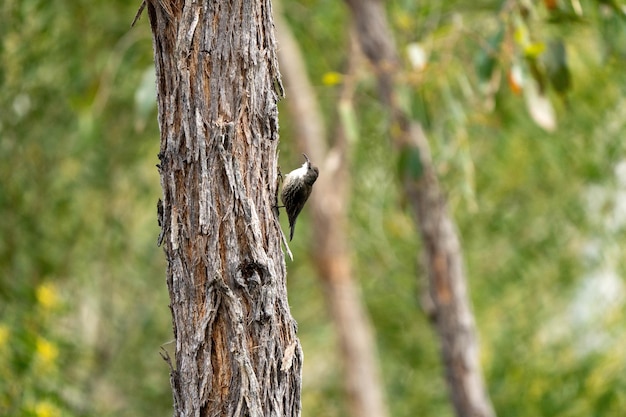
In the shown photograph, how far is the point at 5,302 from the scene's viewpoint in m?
4.65

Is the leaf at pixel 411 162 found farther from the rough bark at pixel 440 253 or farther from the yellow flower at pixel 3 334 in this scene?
the yellow flower at pixel 3 334

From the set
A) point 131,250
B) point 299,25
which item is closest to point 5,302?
point 131,250

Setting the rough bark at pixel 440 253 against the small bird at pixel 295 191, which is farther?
the rough bark at pixel 440 253

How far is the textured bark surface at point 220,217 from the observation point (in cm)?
163

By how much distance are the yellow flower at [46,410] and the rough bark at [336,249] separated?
2.24 m

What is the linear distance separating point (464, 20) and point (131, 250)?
245cm

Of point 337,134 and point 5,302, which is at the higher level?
point 337,134

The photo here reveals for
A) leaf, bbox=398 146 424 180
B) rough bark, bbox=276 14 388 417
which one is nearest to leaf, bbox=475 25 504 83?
leaf, bbox=398 146 424 180

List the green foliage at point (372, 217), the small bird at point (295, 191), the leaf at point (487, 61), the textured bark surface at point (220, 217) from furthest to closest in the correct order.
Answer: the green foliage at point (372, 217), the leaf at point (487, 61), the small bird at point (295, 191), the textured bark surface at point (220, 217)

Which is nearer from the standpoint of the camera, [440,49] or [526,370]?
[440,49]

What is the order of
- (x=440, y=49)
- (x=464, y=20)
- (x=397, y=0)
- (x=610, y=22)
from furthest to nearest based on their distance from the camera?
(x=464, y=20) → (x=440, y=49) → (x=397, y=0) → (x=610, y=22)

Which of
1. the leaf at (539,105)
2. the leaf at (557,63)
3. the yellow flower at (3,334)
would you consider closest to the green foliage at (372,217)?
the yellow flower at (3,334)

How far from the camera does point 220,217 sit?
1.63 meters

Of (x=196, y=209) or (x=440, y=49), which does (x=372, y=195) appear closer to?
(x=440, y=49)
